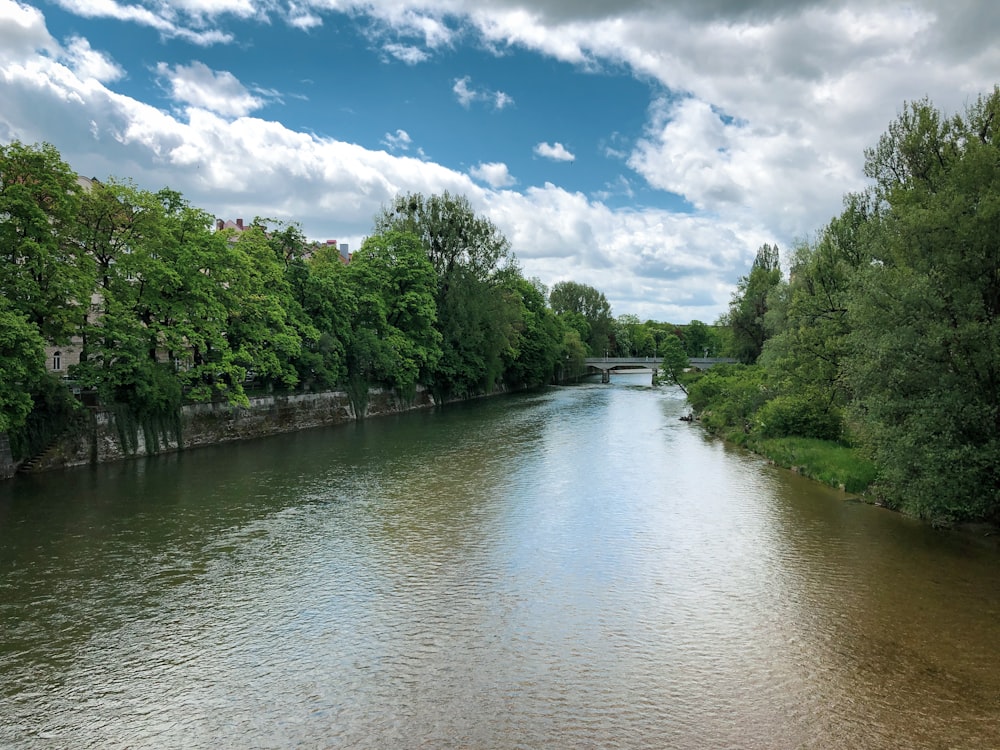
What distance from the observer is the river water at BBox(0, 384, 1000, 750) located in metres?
8.88

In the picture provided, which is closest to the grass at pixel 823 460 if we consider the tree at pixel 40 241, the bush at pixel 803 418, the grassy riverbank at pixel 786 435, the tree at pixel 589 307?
the grassy riverbank at pixel 786 435

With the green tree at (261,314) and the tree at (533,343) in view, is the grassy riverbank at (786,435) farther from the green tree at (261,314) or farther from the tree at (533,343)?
the tree at (533,343)

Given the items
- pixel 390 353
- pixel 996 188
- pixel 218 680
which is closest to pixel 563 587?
pixel 218 680

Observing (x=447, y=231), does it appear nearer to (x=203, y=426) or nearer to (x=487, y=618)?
(x=203, y=426)

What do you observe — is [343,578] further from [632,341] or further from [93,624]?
[632,341]

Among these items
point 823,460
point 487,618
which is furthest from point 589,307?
point 487,618

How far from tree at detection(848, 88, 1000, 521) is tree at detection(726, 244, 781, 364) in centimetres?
3719

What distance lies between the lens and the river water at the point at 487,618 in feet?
29.1

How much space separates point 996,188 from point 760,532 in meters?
9.88

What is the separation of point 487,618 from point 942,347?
12354 millimetres

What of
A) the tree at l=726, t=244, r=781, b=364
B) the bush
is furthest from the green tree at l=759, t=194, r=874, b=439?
the tree at l=726, t=244, r=781, b=364

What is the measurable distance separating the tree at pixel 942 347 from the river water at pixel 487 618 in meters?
1.80

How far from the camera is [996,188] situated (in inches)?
637

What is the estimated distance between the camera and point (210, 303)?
101 ft
